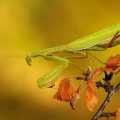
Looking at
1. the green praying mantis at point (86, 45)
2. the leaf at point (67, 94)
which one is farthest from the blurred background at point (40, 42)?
the leaf at point (67, 94)

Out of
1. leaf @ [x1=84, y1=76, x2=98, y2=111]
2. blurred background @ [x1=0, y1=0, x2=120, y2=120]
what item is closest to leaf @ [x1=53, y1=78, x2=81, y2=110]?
leaf @ [x1=84, y1=76, x2=98, y2=111]

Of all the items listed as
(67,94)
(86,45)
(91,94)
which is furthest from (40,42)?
(91,94)

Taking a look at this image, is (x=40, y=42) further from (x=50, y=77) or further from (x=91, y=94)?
(x=91, y=94)

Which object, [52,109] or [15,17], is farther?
[15,17]

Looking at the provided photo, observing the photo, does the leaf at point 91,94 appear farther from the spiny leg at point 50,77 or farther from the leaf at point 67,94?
the spiny leg at point 50,77

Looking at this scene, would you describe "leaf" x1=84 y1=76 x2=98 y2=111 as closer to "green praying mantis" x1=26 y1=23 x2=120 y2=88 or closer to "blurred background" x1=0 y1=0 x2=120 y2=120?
"green praying mantis" x1=26 y1=23 x2=120 y2=88

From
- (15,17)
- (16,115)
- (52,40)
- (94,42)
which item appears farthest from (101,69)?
(15,17)

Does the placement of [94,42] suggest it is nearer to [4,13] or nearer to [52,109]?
[52,109]

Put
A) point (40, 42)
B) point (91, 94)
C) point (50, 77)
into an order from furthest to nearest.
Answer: point (40, 42), point (50, 77), point (91, 94)
